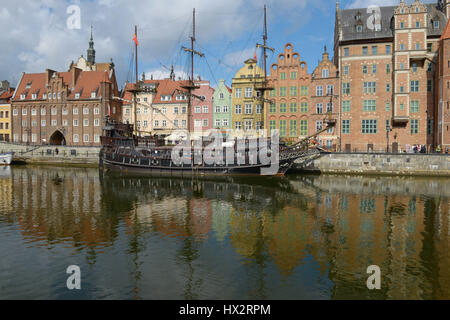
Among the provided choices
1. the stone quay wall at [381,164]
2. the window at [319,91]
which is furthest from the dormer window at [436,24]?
the stone quay wall at [381,164]

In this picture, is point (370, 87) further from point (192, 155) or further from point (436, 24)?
point (192, 155)

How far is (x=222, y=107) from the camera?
59.2 metres

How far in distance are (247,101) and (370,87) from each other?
64.6 feet

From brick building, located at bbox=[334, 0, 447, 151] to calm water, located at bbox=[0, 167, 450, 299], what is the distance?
21.8m

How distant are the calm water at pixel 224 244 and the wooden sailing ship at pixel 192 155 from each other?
965 centimetres

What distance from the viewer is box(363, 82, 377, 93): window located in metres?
50.2

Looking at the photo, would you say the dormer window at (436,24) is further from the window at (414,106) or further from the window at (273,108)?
the window at (273,108)

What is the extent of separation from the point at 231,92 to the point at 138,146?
21.8 meters

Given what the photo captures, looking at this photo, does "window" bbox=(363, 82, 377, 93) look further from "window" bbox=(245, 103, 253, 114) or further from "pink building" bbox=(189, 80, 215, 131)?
"pink building" bbox=(189, 80, 215, 131)

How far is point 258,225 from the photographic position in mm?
19250

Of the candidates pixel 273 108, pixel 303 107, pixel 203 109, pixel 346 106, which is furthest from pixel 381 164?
pixel 203 109

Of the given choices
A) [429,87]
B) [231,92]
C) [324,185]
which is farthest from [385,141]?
[231,92]
